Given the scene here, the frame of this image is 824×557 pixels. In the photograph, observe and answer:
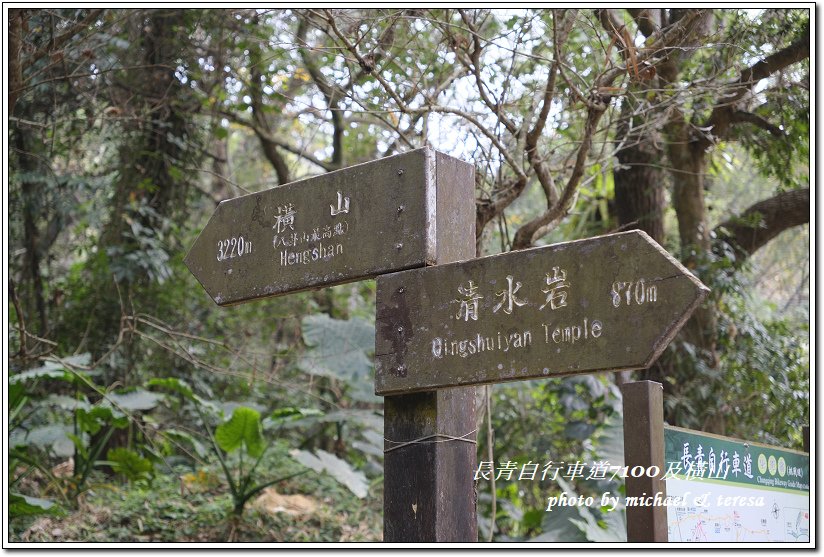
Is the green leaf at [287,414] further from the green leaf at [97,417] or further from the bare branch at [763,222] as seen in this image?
the bare branch at [763,222]

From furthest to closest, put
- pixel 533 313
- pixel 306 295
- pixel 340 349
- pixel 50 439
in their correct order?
pixel 306 295 < pixel 340 349 < pixel 50 439 < pixel 533 313

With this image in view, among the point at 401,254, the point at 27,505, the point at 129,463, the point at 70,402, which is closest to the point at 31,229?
the point at 70,402

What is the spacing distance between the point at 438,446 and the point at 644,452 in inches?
28.3

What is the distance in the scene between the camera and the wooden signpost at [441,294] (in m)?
1.86

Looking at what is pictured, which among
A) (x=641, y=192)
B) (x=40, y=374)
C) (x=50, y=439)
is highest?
(x=641, y=192)

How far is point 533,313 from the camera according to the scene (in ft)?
6.57

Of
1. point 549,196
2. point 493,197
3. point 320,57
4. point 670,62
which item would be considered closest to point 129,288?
point 320,57

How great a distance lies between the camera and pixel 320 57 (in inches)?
256

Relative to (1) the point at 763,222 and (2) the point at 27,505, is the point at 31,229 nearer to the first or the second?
(2) the point at 27,505

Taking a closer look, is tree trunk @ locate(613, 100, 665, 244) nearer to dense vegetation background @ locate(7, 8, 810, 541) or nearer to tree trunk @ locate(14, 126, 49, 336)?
dense vegetation background @ locate(7, 8, 810, 541)

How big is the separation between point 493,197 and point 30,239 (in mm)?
4256

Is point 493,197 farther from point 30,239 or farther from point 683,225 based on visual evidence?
point 30,239

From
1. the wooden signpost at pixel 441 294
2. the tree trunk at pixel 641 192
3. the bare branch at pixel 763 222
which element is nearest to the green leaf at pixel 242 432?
the wooden signpost at pixel 441 294

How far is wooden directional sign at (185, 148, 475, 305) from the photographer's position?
2.28 metres
